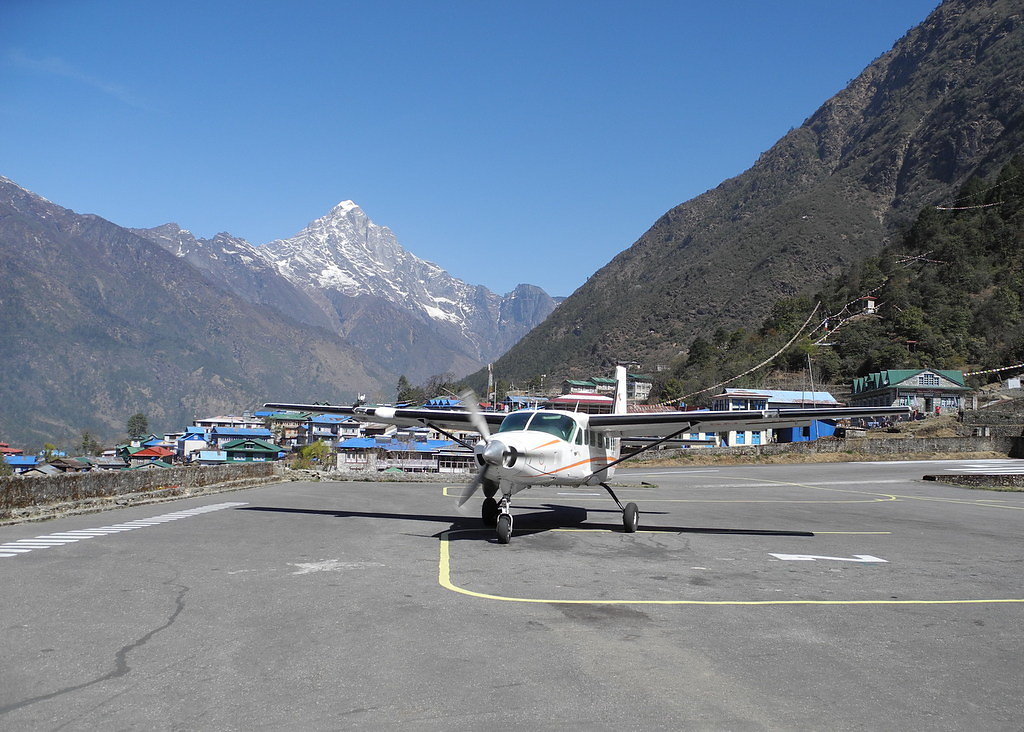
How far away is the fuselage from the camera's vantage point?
584 inches

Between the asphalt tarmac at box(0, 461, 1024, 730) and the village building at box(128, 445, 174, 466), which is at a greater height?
the asphalt tarmac at box(0, 461, 1024, 730)

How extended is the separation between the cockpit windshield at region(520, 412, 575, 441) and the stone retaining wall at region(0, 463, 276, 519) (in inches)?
436

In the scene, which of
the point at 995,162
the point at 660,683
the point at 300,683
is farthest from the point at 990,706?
the point at 995,162

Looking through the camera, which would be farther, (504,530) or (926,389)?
Answer: (926,389)

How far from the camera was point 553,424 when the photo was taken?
54.5 ft

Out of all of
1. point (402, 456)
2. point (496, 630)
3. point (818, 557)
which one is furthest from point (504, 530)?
point (402, 456)

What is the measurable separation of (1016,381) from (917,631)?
103 m

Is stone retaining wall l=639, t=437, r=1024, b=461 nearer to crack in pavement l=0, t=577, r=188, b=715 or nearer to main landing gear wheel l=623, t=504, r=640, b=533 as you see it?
main landing gear wheel l=623, t=504, r=640, b=533

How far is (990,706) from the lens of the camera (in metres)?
5.82

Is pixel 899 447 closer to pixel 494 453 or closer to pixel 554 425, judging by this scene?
pixel 554 425

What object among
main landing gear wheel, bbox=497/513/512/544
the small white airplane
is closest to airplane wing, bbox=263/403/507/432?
the small white airplane

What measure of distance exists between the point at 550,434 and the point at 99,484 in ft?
43.5

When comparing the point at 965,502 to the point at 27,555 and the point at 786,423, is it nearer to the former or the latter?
the point at 786,423

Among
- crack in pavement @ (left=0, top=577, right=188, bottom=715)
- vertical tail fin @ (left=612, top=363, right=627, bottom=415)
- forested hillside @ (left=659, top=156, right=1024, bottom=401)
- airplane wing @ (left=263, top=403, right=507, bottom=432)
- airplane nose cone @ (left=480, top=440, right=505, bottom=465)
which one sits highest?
forested hillside @ (left=659, top=156, right=1024, bottom=401)
